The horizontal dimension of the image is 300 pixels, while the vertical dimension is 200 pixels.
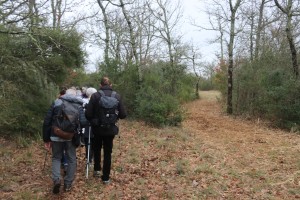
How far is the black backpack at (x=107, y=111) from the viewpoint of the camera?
21.4ft

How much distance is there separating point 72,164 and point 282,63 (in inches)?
534

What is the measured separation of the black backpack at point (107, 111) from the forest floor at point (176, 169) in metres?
1.34

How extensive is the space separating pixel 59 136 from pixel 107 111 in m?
1.05

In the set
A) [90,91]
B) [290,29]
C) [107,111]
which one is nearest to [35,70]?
[90,91]

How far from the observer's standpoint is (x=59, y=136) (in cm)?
605

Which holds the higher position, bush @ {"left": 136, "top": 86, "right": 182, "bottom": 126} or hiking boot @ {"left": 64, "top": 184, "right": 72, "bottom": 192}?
bush @ {"left": 136, "top": 86, "right": 182, "bottom": 126}

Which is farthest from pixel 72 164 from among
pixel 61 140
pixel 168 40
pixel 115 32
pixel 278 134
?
pixel 168 40

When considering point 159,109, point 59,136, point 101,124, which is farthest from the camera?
point 159,109

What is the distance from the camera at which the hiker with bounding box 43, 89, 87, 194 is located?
608cm

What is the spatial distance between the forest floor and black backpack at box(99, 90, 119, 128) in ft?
4.39

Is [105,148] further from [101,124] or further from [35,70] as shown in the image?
[35,70]

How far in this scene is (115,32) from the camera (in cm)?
2083

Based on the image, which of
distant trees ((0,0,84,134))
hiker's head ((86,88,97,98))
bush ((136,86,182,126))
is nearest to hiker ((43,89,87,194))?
hiker's head ((86,88,97,98))

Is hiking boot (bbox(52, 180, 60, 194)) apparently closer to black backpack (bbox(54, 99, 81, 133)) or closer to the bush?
black backpack (bbox(54, 99, 81, 133))
